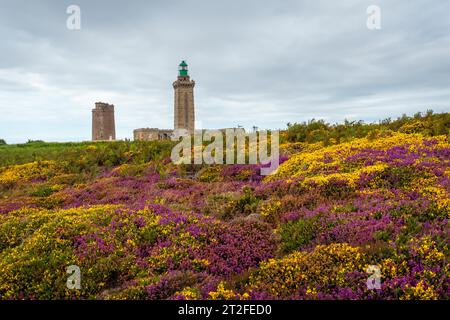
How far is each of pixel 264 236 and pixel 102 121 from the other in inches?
3339

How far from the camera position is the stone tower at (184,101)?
3248 inches

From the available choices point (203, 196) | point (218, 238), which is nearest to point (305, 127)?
point (203, 196)

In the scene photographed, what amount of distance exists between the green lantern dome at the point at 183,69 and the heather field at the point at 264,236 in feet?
237

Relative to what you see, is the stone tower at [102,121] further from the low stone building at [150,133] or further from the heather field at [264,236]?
the heather field at [264,236]

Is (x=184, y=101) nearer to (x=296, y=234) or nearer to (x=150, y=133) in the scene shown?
(x=150, y=133)

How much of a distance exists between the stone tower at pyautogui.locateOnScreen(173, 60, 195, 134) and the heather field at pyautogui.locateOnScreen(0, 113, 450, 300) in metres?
69.2

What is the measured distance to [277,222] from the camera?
937 centimetres

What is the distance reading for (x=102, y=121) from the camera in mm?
85875

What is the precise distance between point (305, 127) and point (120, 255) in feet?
58.7

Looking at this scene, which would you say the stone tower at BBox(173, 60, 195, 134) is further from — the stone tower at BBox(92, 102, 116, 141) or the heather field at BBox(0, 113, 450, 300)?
the heather field at BBox(0, 113, 450, 300)

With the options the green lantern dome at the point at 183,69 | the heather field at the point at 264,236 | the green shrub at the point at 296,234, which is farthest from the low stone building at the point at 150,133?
the green shrub at the point at 296,234

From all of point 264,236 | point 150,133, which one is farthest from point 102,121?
point 264,236

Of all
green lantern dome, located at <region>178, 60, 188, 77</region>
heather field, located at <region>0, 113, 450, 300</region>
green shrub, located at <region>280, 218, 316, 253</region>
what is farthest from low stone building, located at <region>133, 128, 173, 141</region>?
green shrub, located at <region>280, 218, 316, 253</region>

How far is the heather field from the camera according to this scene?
6059 mm
